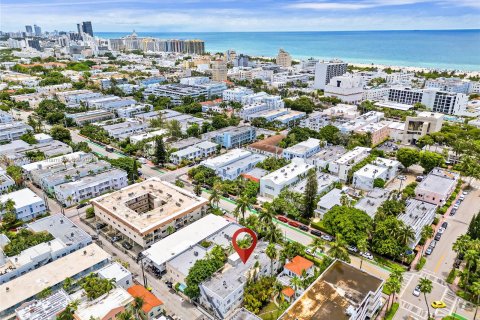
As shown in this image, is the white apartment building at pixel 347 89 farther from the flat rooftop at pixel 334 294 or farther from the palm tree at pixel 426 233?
the flat rooftop at pixel 334 294

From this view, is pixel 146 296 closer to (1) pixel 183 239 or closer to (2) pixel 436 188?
(1) pixel 183 239

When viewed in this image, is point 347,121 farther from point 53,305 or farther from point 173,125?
point 53,305

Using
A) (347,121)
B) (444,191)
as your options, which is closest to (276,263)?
(444,191)

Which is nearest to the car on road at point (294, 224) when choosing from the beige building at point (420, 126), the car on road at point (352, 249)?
the car on road at point (352, 249)

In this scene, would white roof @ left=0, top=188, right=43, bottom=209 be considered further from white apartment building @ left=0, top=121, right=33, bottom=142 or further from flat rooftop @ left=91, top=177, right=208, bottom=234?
white apartment building @ left=0, top=121, right=33, bottom=142

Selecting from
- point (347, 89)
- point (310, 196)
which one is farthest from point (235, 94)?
point (310, 196)

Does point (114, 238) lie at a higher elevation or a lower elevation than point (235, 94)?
lower
